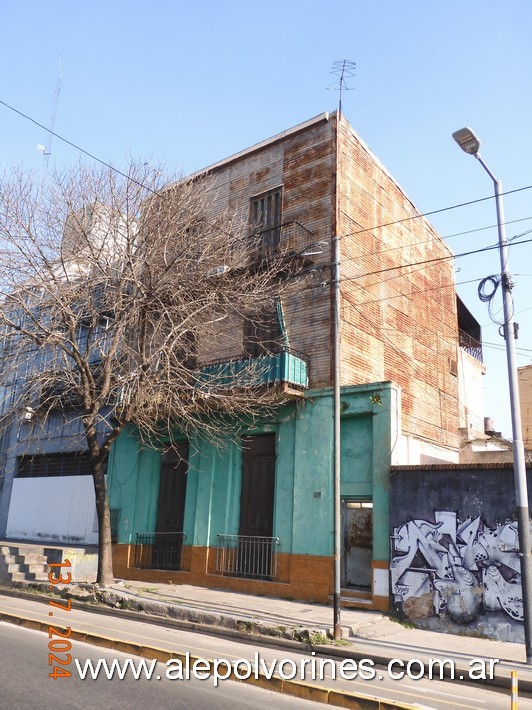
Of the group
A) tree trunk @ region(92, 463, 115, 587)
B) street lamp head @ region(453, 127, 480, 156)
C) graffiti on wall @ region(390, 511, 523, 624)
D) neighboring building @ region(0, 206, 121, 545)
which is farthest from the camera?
neighboring building @ region(0, 206, 121, 545)

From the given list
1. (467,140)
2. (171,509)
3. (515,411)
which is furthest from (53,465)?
(467,140)

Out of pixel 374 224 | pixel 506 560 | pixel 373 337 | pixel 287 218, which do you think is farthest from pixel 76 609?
pixel 374 224

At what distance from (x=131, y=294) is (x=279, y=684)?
10.5m

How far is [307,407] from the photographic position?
15.0m

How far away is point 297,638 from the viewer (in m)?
9.89

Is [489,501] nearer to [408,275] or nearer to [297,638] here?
[297,638]

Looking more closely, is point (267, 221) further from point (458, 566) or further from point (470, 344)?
point (470, 344)

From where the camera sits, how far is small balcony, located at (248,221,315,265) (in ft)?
54.3

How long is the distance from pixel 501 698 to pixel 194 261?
11603 millimetres

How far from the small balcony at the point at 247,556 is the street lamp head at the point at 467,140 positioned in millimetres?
9823

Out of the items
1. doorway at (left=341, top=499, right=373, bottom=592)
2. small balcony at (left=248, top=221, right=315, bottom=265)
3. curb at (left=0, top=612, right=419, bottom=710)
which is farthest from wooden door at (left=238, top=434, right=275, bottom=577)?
curb at (left=0, top=612, right=419, bottom=710)

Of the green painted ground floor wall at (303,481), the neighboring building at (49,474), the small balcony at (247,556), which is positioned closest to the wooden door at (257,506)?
the small balcony at (247,556)

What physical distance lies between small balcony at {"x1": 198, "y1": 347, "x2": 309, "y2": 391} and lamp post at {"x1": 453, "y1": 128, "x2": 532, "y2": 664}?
229 inches

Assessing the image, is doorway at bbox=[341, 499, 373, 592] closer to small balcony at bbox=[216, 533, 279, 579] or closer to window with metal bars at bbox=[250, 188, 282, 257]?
small balcony at bbox=[216, 533, 279, 579]
